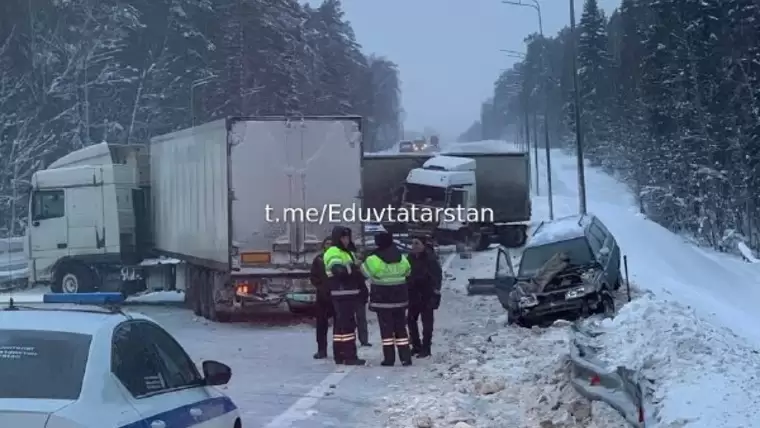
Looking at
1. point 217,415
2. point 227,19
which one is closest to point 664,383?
point 217,415

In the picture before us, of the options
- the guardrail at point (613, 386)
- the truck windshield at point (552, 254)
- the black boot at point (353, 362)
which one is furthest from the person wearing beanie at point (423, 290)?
the truck windshield at point (552, 254)

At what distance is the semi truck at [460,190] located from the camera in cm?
4175

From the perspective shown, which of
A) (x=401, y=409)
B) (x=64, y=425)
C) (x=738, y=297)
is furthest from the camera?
(x=738, y=297)

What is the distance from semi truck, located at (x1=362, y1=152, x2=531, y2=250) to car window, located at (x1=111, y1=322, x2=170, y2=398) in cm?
3362

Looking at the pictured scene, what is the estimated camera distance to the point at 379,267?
16.0m

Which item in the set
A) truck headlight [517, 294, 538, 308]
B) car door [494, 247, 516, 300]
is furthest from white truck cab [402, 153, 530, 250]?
truck headlight [517, 294, 538, 308]

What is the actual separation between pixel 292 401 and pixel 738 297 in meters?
26.9

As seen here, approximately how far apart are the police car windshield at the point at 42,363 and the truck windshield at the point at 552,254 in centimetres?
1570

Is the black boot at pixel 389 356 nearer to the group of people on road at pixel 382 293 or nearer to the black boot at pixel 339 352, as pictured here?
the group of people on road at pixel 382 293

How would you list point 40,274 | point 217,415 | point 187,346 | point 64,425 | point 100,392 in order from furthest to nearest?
point 40,274 → point 187,346 → point 217,415 → point 100,392 → point 64,425

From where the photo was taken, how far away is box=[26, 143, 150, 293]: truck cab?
27.4m

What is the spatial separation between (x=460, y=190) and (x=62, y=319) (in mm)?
35444

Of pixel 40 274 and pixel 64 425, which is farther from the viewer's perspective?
pixel 40 274

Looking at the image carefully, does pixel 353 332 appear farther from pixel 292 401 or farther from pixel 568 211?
pixel 568 211
